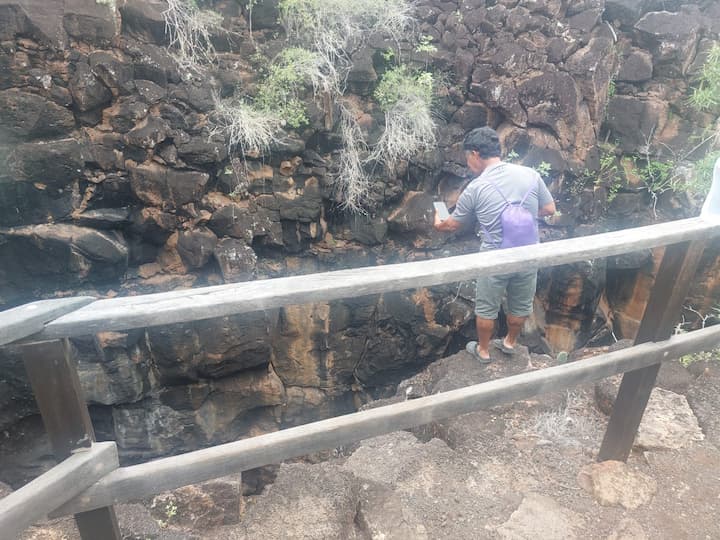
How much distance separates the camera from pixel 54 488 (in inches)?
51.8

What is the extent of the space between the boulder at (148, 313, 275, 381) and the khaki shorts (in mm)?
2403

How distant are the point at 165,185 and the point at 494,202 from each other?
3112 millimetres

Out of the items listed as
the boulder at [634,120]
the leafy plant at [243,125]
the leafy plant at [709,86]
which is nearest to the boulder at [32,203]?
the leafy plant at [243,125]

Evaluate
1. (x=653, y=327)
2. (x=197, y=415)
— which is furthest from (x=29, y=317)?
(x=197, y=415)

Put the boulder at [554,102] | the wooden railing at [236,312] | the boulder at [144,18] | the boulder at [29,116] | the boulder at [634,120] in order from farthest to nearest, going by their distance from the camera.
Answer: the boulder at [634,120]
the boulder at [554,102]
the boulder at [144,18]
the boulder at [29,116]
the wooden railing at [236,312]

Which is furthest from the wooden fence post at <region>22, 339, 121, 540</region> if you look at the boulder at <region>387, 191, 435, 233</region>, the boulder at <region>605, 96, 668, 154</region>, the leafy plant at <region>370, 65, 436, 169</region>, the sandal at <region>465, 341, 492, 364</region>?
the boulder at <region>605, 96, 668, 154</region>

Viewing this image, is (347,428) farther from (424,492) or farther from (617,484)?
(617,484)

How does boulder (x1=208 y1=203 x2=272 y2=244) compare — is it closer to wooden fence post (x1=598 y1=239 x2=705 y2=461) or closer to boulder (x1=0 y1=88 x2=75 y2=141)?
boulder (x1=0 y1=88 x2=75 y2=141)

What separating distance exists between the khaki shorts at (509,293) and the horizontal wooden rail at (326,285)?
4.96 feet

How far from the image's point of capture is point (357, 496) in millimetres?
2385

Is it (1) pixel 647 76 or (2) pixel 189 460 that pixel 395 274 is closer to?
(2) pixel 189 460

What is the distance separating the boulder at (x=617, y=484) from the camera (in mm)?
2255

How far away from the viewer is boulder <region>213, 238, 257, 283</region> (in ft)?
16.1

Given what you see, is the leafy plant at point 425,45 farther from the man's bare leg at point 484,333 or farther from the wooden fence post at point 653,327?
the wooden fence post at point 653,327
